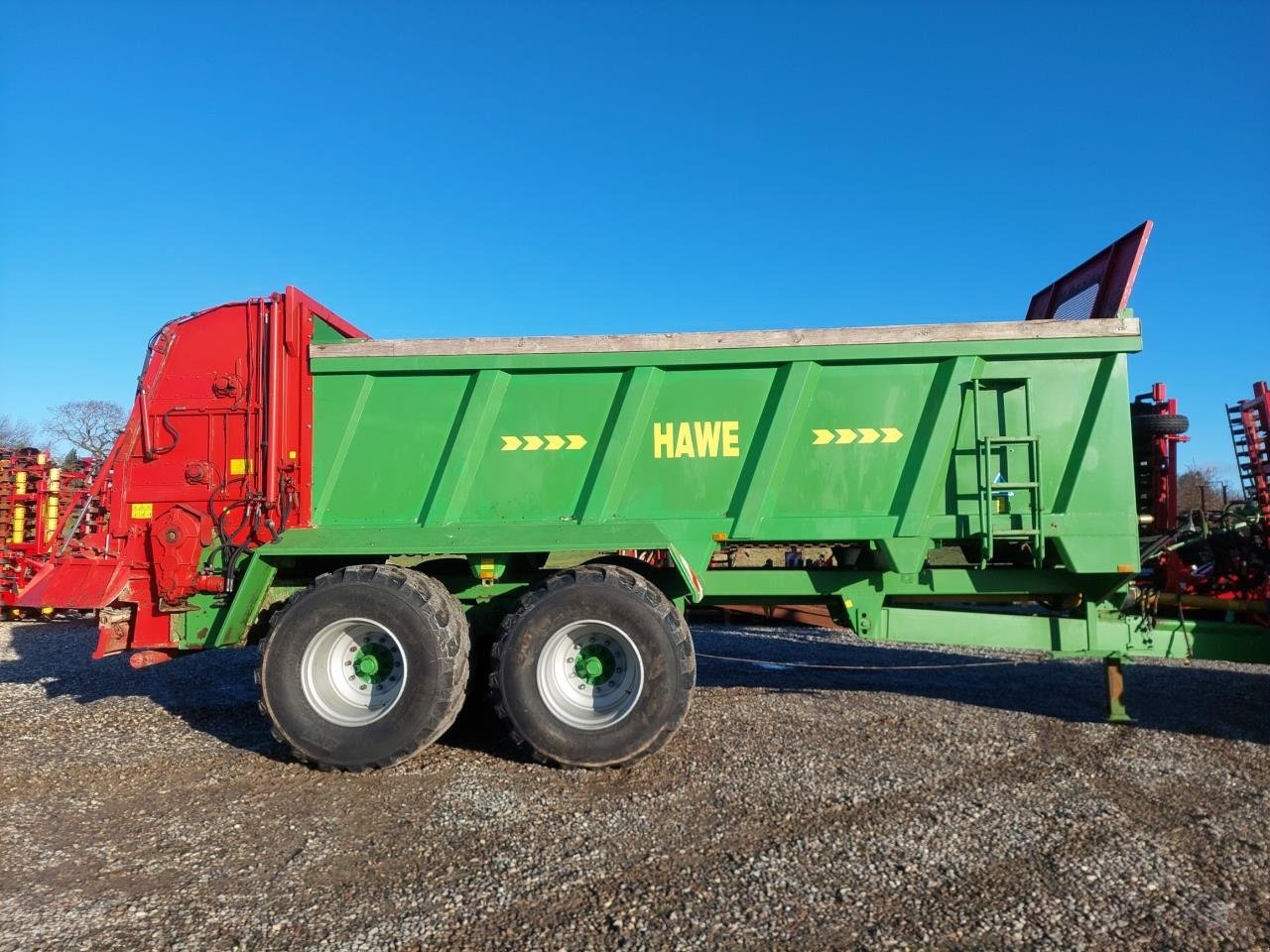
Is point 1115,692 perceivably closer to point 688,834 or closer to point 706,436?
point 706,436

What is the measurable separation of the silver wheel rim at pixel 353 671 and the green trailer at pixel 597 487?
0.07ft

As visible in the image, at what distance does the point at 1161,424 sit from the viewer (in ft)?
18.7

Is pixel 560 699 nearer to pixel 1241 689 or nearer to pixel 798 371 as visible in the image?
pixel 798 371

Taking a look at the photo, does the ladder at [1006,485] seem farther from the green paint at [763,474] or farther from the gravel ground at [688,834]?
the gravel ground at [688,834]

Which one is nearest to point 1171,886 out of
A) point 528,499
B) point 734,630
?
point 528,499

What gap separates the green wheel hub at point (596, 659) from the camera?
201 inches

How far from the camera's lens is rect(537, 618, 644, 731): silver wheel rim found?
4.94m

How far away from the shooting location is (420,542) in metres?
5.19

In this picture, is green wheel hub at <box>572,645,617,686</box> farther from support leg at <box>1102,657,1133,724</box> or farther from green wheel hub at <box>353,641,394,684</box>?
support leg at <box>1102,657,1133,724</box>

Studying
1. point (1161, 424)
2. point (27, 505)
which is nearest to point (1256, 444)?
point (1161, 424)

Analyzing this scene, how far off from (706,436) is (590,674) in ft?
5.79

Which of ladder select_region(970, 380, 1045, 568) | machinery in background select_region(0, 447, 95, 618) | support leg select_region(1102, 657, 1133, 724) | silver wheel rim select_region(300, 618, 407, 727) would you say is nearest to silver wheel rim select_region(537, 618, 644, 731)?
silver wheel rim select_region(300, 618, 407, 727)

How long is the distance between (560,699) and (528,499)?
1.36 metres

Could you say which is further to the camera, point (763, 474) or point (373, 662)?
point (763, 474)
